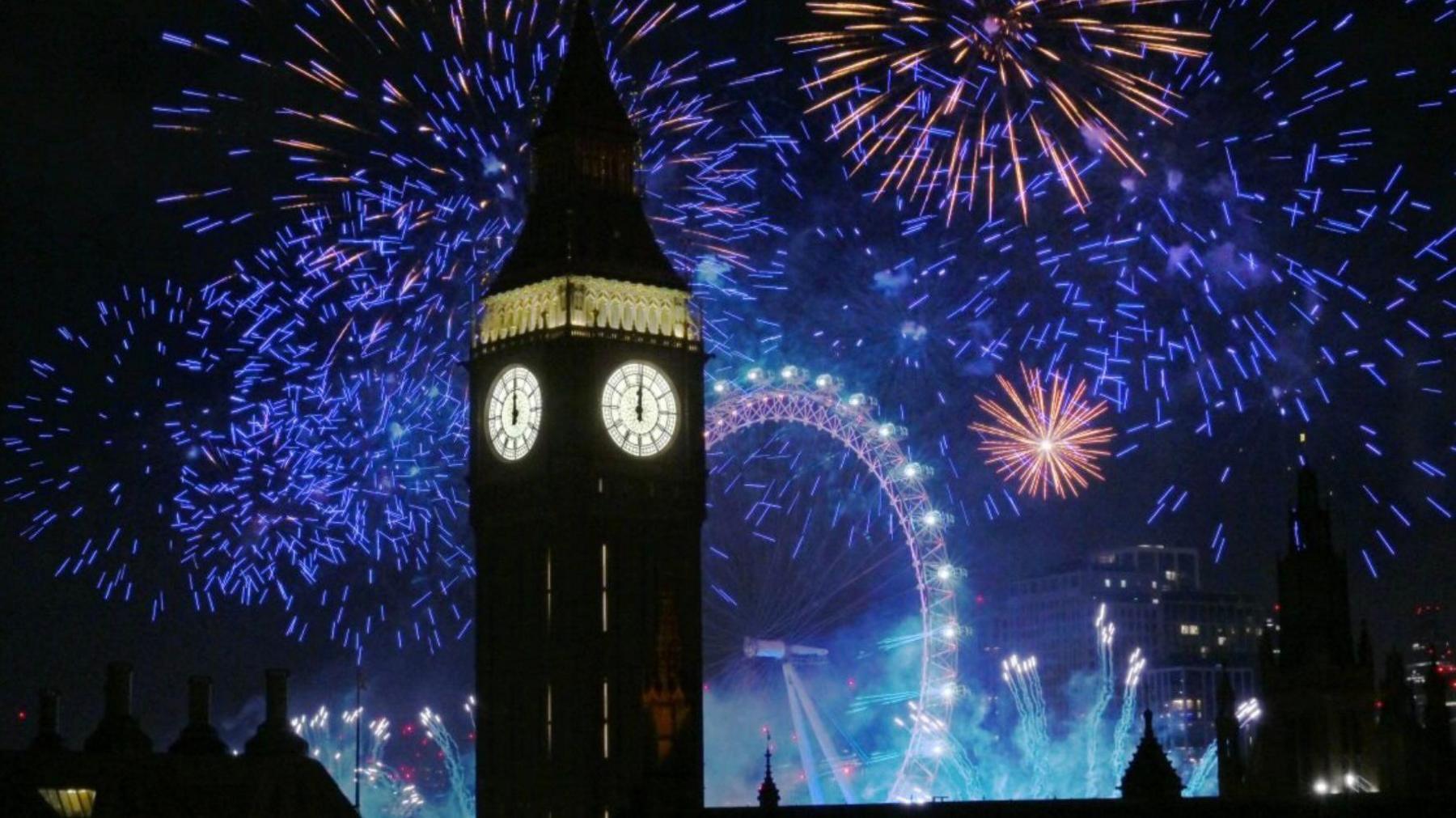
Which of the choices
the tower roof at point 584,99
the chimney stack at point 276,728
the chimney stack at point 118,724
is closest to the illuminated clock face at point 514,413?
the tower roof at point 584,99

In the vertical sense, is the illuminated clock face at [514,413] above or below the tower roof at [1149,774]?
above

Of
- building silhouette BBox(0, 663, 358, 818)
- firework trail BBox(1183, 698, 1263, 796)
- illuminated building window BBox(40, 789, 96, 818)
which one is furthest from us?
firework trail BBox(1183, 698, 1263, 796)

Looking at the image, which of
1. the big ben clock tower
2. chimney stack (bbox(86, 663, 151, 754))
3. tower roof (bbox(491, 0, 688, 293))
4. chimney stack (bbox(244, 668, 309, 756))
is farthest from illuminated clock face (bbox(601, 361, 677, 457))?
chimney stack (bbox(86, 663, 151, 754))

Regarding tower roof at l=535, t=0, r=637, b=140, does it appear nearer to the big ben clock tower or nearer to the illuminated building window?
the big ben clock tower

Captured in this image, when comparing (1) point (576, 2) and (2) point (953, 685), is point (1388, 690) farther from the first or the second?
(1) point (576, 2)

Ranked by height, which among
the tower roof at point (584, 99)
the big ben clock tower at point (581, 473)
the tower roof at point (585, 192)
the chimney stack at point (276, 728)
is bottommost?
the chimney stack at point (276, 728)

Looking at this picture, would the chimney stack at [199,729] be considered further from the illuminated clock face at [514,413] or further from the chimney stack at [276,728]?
the illuminated clock face at [514,413]

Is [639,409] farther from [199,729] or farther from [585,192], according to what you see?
[199,729]
